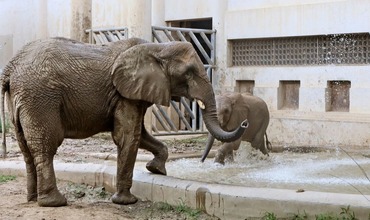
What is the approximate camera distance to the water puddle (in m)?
7.80

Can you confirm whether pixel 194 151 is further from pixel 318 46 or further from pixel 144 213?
pixel 144 213

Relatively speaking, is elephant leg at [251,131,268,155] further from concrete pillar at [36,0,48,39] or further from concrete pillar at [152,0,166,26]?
concrete pillar at [36,0,48,39]

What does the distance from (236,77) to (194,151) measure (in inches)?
141

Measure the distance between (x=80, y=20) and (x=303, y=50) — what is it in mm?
5677

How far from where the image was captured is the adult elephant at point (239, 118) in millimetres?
10000

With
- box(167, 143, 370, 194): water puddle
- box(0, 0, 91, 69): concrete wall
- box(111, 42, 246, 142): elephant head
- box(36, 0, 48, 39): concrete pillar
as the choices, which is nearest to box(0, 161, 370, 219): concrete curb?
box(111, 42, 246, 142): elephant head

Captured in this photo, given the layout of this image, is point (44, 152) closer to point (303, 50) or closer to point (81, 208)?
point (81, 208)

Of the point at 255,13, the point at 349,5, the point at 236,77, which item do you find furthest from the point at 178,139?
the point at 349,5

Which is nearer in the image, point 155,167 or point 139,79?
point 139,79

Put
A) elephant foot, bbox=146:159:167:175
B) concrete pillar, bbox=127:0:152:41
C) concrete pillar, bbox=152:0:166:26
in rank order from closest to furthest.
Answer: elephant foot, bbox=146:159:167:175, concrete pillar, bbox=127:0:152:41, concrete pillar, bbox=152:0:166:26

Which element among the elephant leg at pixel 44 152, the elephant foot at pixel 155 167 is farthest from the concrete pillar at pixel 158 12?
the elephant leg at pixel 44 152

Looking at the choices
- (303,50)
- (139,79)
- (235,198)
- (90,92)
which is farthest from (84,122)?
(303,50)

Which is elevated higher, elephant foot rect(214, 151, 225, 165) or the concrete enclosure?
the concrete enclosure

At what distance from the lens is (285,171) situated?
9.35 meters
